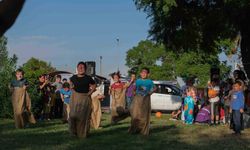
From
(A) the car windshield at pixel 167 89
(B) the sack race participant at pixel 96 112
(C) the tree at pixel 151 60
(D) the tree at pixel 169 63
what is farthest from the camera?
(C) the tree at pixel 151 60

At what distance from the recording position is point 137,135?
13.7 meters

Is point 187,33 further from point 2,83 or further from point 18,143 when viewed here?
point 18,143

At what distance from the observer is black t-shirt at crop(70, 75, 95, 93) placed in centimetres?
1283

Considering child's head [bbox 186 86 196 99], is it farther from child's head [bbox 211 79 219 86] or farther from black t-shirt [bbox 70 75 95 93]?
black t-shirt [bbox 70 75 95 93]

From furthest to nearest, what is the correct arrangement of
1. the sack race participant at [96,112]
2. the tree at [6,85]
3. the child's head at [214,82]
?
1. the tree at [6,85]
2. the child's head at [214,82]
3. the sack race participant at [96,112]

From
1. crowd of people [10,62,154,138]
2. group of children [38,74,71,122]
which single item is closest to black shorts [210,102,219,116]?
crowd of people [10,62,154,138]

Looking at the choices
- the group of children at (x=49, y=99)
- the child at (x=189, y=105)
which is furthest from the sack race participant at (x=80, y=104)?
the group of children at (x=49, y=99)

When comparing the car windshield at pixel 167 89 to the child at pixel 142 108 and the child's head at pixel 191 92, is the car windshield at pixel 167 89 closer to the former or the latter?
the child's head at pixel 191 92

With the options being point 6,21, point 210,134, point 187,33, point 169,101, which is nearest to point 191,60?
point 169,101

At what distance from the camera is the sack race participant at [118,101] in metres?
18.5

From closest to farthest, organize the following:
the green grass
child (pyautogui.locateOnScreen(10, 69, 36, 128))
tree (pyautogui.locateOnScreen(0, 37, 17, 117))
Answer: the green grass < child (pyautogui.locateOnScreen(10, 69, 36, 128)) < tree (pyautogui.locateOnScreen(0, 37, 17, 117))

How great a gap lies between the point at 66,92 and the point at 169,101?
11.6 m

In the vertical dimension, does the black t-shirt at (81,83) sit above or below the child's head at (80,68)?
below

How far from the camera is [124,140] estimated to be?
12.4 meters
